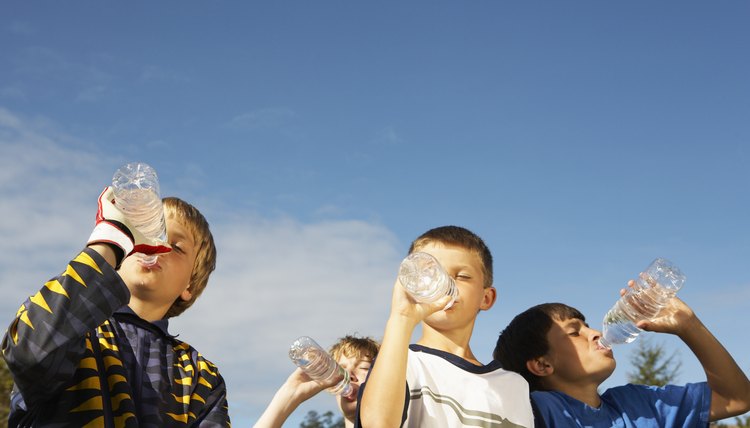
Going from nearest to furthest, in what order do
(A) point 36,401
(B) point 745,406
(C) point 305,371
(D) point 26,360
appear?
1. (D) point 26,360
2. (A) point 36,401
3. (C) point 305,371
4. (B) point 745,406

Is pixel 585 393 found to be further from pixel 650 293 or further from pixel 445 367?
pixel 445 367

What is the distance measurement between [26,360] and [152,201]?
0.82 metres

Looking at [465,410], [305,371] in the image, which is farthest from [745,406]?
[305,371]

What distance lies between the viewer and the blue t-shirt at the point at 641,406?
4246mm

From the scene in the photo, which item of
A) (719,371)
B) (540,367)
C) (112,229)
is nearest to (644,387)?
(719,371)

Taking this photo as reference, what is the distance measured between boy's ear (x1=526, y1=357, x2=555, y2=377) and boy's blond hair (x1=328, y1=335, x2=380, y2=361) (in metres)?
1.09

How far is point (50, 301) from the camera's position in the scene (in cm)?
261

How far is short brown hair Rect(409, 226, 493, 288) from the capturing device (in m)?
3.84

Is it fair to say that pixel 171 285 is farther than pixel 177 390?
Yes

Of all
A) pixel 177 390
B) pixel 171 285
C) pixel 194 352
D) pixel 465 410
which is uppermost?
pixel 171 285

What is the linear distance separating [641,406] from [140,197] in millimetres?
3166

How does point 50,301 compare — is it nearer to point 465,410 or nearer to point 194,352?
point 194,352

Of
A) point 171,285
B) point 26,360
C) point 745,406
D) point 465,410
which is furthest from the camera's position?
point 745,406

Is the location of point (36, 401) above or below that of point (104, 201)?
below
